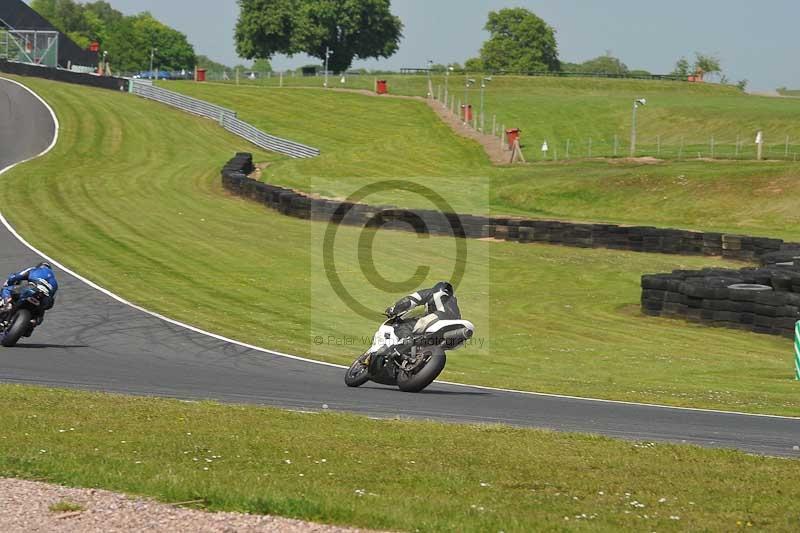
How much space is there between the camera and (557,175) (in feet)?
163

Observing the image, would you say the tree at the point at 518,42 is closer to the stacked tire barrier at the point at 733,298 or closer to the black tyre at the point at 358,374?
the stacked tire barrier at the point at 733,298

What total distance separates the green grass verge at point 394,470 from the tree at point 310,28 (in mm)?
133424

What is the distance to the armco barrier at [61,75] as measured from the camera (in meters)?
77.3

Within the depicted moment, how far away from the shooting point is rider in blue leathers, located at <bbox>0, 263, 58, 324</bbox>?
17359 mm

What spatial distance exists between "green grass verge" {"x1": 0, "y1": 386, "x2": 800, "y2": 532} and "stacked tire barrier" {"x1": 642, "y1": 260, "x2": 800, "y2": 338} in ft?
38.4

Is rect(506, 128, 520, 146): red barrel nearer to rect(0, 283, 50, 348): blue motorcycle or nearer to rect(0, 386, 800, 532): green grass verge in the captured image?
rect(0, 283, 50, 348): blue motorcycle

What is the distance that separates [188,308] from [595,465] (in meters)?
13.8

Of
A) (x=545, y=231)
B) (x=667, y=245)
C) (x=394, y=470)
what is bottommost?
(x=394, y=470)

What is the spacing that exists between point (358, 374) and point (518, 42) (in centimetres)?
17771

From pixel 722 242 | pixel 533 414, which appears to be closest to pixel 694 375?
pixel 533 414

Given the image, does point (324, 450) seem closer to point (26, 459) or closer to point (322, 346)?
point (26, 459)

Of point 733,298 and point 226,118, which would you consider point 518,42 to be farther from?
point 733,298

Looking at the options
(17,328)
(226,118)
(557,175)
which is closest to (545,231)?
(557,175)

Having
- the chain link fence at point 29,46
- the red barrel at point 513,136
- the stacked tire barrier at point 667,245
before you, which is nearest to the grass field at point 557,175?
the red barrel at point 513,136
